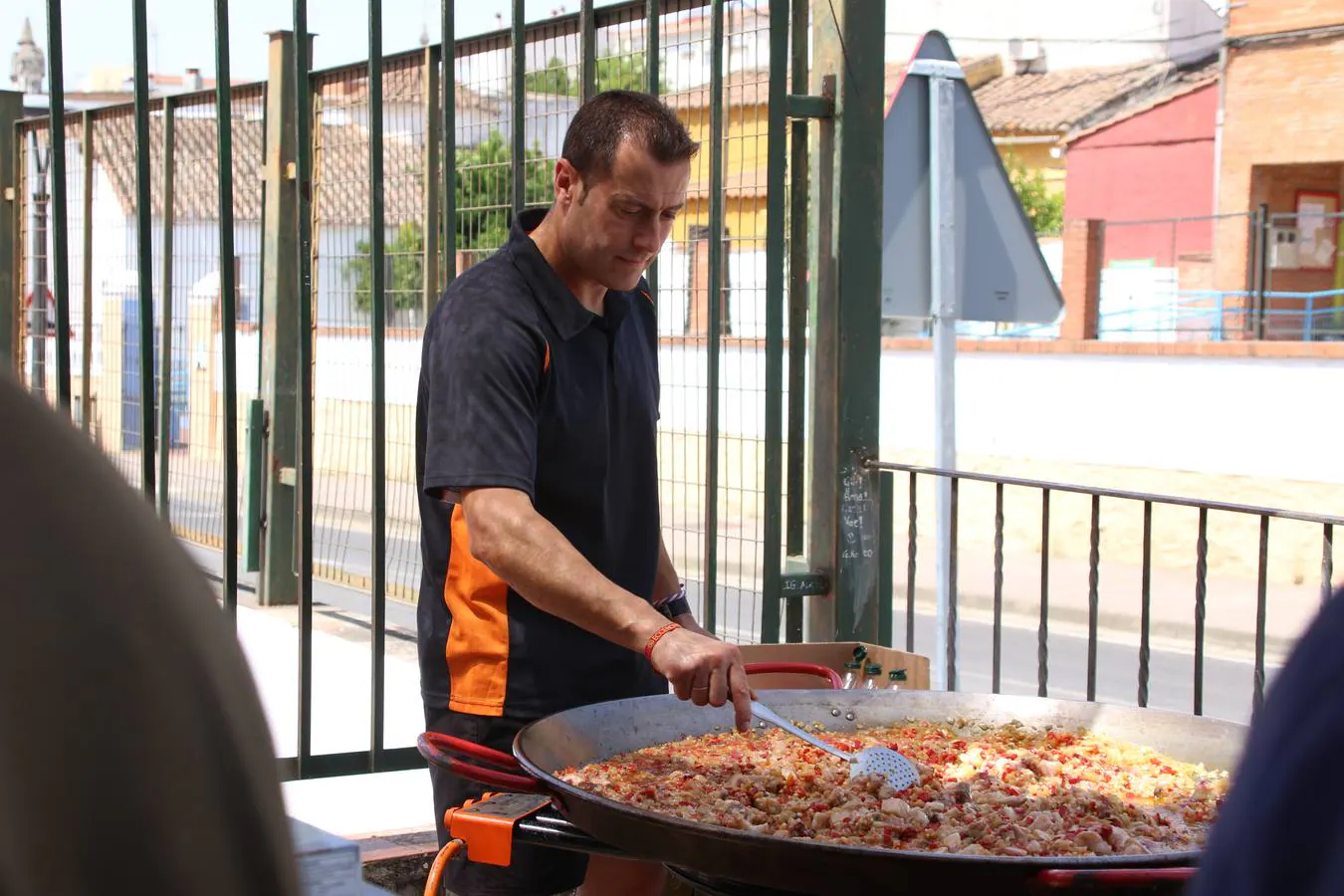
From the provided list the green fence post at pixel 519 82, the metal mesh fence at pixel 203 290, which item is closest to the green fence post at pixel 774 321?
the green fence post at pixel 519 82

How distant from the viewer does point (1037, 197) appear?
37938 millimetres

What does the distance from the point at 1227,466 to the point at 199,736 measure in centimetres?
1526

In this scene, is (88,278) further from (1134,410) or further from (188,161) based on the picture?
(1134,410)

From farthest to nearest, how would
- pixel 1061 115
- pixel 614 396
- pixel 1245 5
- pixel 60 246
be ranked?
pixel 1061 115
pixel 1245 5
pixel 60 246
pixel 614 396

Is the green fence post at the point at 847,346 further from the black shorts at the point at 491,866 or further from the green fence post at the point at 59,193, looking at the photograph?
the green fence post at the point at 59,193

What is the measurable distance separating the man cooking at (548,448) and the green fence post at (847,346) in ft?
5.09

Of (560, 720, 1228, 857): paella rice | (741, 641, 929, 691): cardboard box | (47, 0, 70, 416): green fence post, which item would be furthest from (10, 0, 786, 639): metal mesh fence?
(560, 720, 1228, 857): paella rice

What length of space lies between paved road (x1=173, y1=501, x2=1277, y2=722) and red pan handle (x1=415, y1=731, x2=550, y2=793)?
457cm

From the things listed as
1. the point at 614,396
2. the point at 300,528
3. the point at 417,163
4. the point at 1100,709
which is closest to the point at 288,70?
the point at 417,163

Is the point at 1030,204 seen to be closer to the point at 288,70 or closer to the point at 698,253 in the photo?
the point at 288,70

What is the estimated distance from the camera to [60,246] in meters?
3.38

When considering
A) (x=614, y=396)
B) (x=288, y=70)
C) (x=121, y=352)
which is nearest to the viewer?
(x=614, y=396)

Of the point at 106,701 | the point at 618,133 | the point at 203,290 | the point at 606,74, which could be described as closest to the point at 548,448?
the point at 618,133

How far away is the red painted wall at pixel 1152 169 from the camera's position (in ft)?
108
